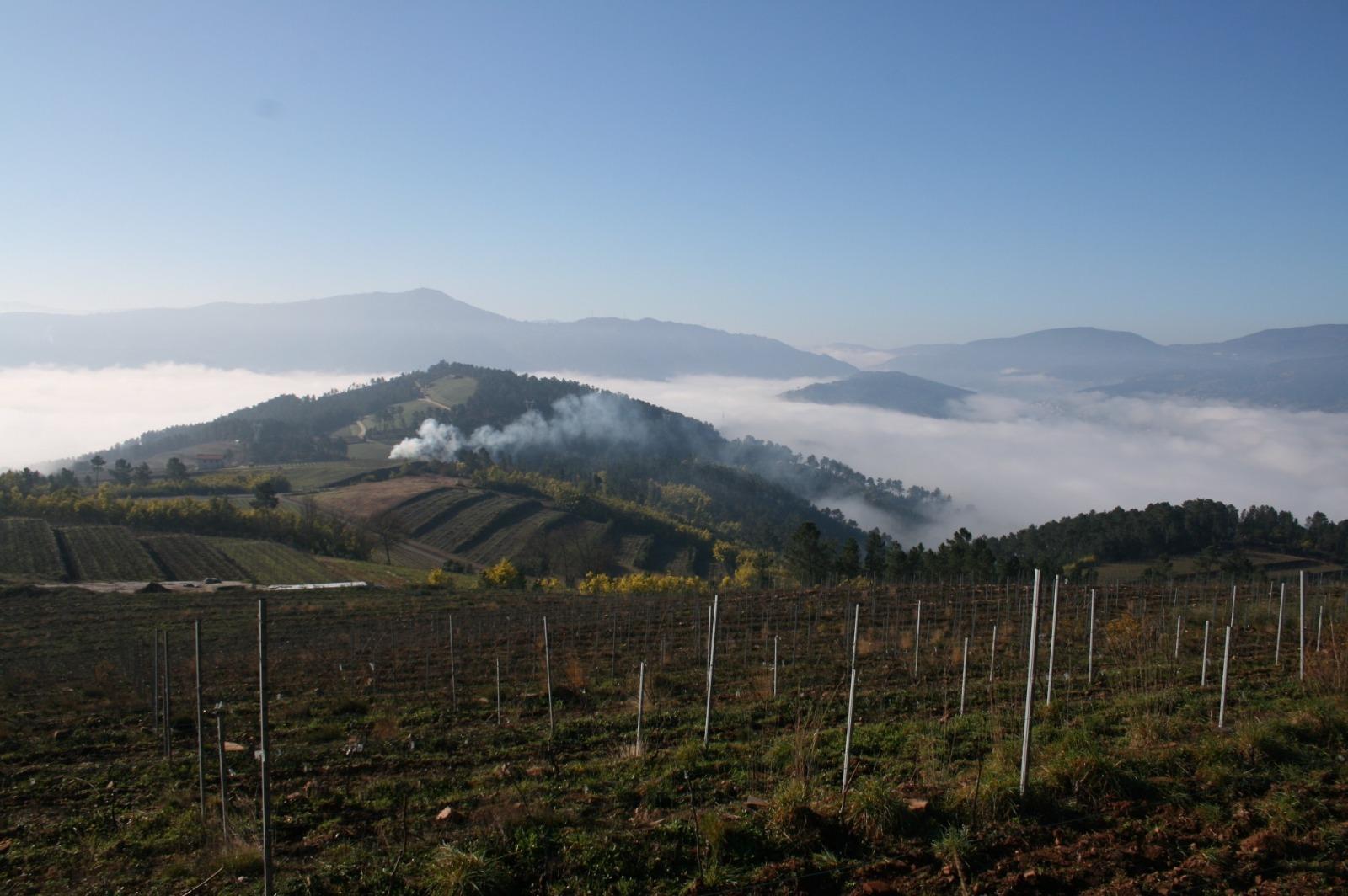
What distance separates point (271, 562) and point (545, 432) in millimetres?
94849

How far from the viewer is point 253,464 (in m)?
115

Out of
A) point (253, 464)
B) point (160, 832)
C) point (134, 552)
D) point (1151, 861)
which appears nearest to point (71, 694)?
point (160, 832)

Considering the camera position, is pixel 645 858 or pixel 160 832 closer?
pixel 645 858

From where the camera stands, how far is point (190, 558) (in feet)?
182

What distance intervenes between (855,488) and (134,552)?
144 metres

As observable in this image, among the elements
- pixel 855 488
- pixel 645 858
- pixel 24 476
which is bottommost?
pixel 855 488

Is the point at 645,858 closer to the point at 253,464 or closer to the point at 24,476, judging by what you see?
the point at 24,476

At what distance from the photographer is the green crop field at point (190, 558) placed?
5116cm

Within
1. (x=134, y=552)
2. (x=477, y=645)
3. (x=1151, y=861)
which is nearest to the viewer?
(x=1151, y=861)

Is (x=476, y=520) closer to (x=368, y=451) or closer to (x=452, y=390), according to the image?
(x=368, y=451)

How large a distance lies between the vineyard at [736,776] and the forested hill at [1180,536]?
202 ft

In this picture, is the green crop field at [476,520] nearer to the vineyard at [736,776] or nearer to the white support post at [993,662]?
the vineyard at [736,776]

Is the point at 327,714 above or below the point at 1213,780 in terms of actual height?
below

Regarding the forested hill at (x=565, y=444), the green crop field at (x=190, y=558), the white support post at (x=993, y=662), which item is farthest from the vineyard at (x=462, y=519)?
the white support post at (x=993, y=662)
